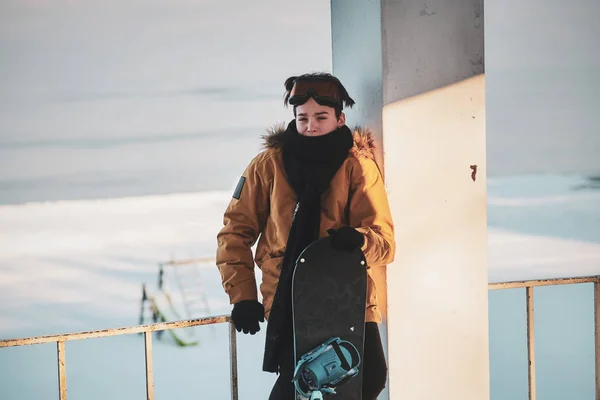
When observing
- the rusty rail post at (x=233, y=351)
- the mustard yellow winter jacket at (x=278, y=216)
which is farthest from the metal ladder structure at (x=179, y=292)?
the mustard yellow winter jacket at (x=278, y=216)

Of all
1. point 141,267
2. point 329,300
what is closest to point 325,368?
point 329,300

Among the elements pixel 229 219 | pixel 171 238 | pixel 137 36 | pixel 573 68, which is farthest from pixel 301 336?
pixel 171 238

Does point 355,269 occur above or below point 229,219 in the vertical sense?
below

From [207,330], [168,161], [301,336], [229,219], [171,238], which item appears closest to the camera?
[301,336]

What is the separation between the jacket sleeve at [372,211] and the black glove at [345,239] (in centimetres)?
7

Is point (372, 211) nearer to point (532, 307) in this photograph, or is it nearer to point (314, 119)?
point (314, 119)

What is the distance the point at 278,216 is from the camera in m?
1.72

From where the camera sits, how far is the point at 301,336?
163cm

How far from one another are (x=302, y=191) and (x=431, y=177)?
425 millimetres

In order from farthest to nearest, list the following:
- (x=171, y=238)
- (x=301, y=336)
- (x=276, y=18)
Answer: (x=171, y=238) < (x=276, y=18) < (x=301, y=336)

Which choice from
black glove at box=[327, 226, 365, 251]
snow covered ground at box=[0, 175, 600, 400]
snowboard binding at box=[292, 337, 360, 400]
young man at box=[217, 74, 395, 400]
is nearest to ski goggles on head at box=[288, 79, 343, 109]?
young man at box=[217, 74, 395, 400]

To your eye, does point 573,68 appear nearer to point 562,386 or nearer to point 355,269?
point 562,386

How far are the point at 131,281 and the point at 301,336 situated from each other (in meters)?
12.0

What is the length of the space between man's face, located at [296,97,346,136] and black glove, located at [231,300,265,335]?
0.47 meters
